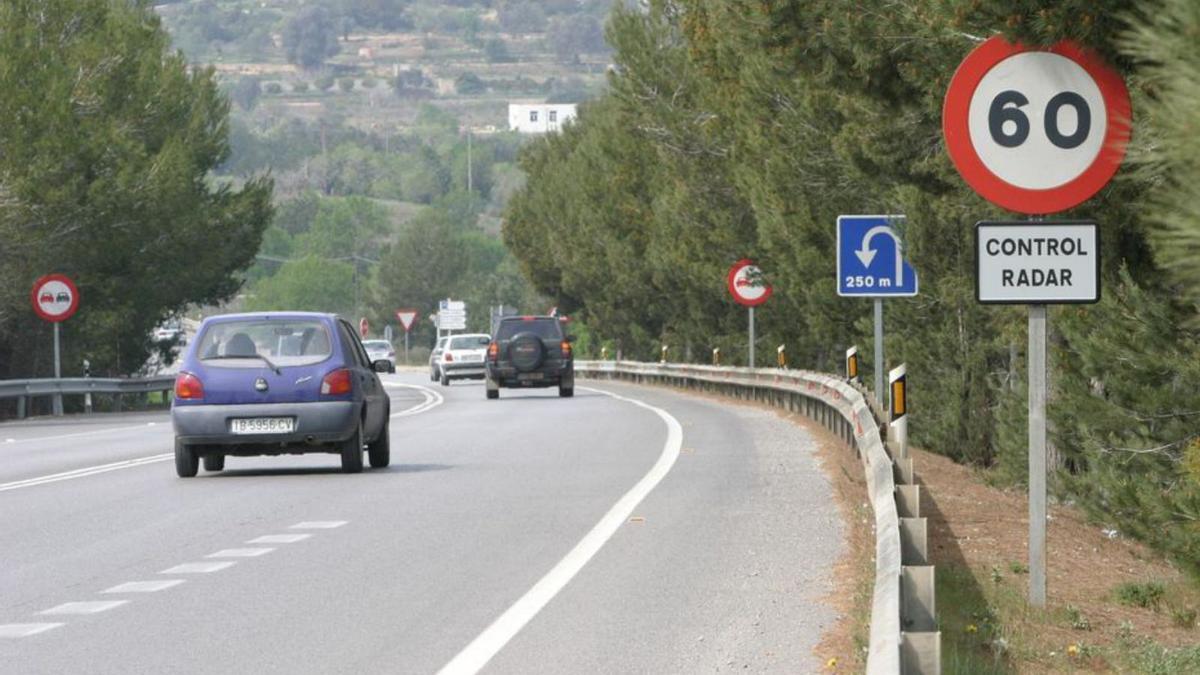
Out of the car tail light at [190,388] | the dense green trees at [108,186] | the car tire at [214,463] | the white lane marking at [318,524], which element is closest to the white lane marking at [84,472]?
the car tire at [214,463]

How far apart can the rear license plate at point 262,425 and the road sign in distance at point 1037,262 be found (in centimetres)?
1181

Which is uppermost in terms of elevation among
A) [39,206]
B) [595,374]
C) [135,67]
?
[135,67]

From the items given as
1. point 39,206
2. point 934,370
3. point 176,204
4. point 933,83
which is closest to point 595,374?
point 176,204

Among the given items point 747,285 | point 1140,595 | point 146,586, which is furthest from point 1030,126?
point 747,285

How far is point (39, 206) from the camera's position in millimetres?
46312

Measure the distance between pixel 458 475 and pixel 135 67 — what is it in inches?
1317

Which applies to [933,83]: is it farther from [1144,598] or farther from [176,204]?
[176,204]

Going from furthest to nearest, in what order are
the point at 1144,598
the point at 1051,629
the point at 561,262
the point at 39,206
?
1. the point at 561,262
2. the point at 39,206
3. the point at 1144,598
4. the point at 1051,629

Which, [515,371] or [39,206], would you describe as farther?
[515,371]

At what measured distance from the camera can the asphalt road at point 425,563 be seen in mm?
9883

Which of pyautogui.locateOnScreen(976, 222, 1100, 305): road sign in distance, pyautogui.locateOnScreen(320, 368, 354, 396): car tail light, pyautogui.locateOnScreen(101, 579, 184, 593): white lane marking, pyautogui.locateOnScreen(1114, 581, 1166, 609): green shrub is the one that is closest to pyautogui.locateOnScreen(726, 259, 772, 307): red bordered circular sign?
pyautogui.locateOnScreen(320, 368, 354, 396): car tail light

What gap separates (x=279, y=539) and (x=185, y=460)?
6677mm

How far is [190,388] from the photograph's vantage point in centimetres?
2128

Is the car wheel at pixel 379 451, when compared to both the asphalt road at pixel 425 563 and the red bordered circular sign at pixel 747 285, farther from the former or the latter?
the red bordered circular sign at pixel 747 285
